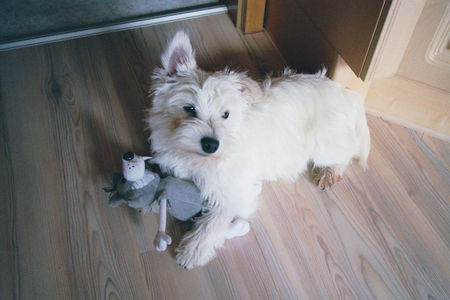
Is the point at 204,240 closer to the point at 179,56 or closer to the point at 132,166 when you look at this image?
the point at 132,166

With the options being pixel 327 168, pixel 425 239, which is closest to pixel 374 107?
pixel 327 168

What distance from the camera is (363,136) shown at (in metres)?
1.66

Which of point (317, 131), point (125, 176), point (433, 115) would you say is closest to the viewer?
point (125, 176)

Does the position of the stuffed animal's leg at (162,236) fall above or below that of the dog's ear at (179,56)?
below

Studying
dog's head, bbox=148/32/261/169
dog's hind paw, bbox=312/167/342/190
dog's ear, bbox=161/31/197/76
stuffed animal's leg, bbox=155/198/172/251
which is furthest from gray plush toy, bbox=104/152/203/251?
dog's hind paw, bbox=312/167/342/190

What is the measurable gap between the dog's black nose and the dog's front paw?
0.40 meters

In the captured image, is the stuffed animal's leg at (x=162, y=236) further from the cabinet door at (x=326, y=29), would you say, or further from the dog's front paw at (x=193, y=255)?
the cabinet door at (x=326, y=29)

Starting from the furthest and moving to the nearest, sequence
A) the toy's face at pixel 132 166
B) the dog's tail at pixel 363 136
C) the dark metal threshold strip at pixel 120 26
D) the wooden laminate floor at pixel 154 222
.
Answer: the dark metal threshold strip at pixel 120 26
the dog's tail at pixel 363 136
the wooden laminate floor at pixel 154 222
the toy's face at pixel 132 166

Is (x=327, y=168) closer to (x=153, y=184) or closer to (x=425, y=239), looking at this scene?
(x=425, y=239)

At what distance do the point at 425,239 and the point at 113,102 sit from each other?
5.44ft

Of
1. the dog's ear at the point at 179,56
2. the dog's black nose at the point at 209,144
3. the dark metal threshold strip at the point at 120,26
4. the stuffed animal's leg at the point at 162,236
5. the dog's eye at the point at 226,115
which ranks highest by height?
the dog's ear at the point at 179,56

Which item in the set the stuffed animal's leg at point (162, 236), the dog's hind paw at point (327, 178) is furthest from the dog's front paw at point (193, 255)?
the dog's hind paw at point (327, 178)

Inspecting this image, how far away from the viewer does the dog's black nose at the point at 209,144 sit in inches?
49.5

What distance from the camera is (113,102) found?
6.59 feet
